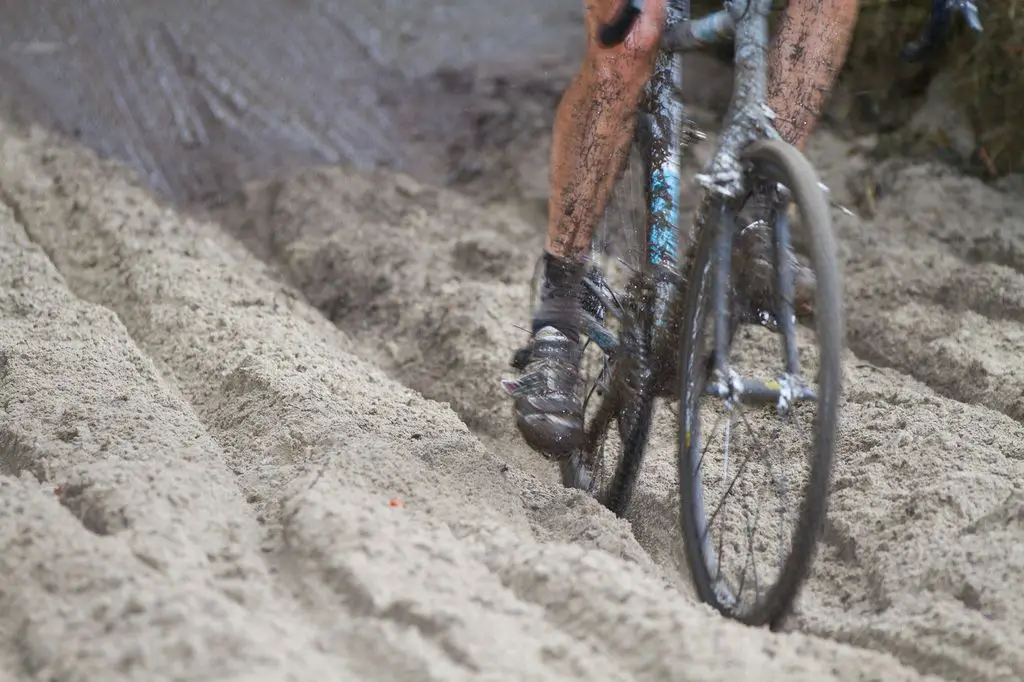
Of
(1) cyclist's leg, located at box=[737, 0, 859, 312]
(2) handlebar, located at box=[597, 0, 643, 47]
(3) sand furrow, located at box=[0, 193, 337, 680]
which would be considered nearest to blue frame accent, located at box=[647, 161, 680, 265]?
(1) cyclist's leg, located at box=[737, 0, 859, 312]

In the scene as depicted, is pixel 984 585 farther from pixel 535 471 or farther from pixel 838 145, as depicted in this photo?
pixel 838 145

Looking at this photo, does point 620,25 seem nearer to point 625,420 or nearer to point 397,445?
point 625,420

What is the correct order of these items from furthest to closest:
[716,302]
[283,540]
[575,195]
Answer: [575,195]
[716,302]
[283,540]

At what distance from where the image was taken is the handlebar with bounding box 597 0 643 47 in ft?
7.09

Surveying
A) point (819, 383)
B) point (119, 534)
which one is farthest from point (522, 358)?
point (119, 534)

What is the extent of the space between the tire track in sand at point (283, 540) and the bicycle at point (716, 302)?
18 cm

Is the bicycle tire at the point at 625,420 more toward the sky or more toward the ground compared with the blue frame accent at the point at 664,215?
more toward the ground

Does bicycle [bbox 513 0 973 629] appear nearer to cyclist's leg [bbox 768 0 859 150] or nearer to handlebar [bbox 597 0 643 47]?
handlebar [bbox 597 0 643 47]

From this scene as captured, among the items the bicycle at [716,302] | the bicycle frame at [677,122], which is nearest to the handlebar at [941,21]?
the bicycle at [716,302]

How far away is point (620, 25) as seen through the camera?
2207 millimetres

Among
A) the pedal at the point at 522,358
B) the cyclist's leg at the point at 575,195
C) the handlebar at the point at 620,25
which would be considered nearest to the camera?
the handlebar at the point at 620,25

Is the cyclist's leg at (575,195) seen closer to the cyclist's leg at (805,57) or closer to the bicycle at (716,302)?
the bicycle at (716,302)

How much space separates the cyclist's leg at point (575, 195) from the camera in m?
2.55

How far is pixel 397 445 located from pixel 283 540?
70cm
